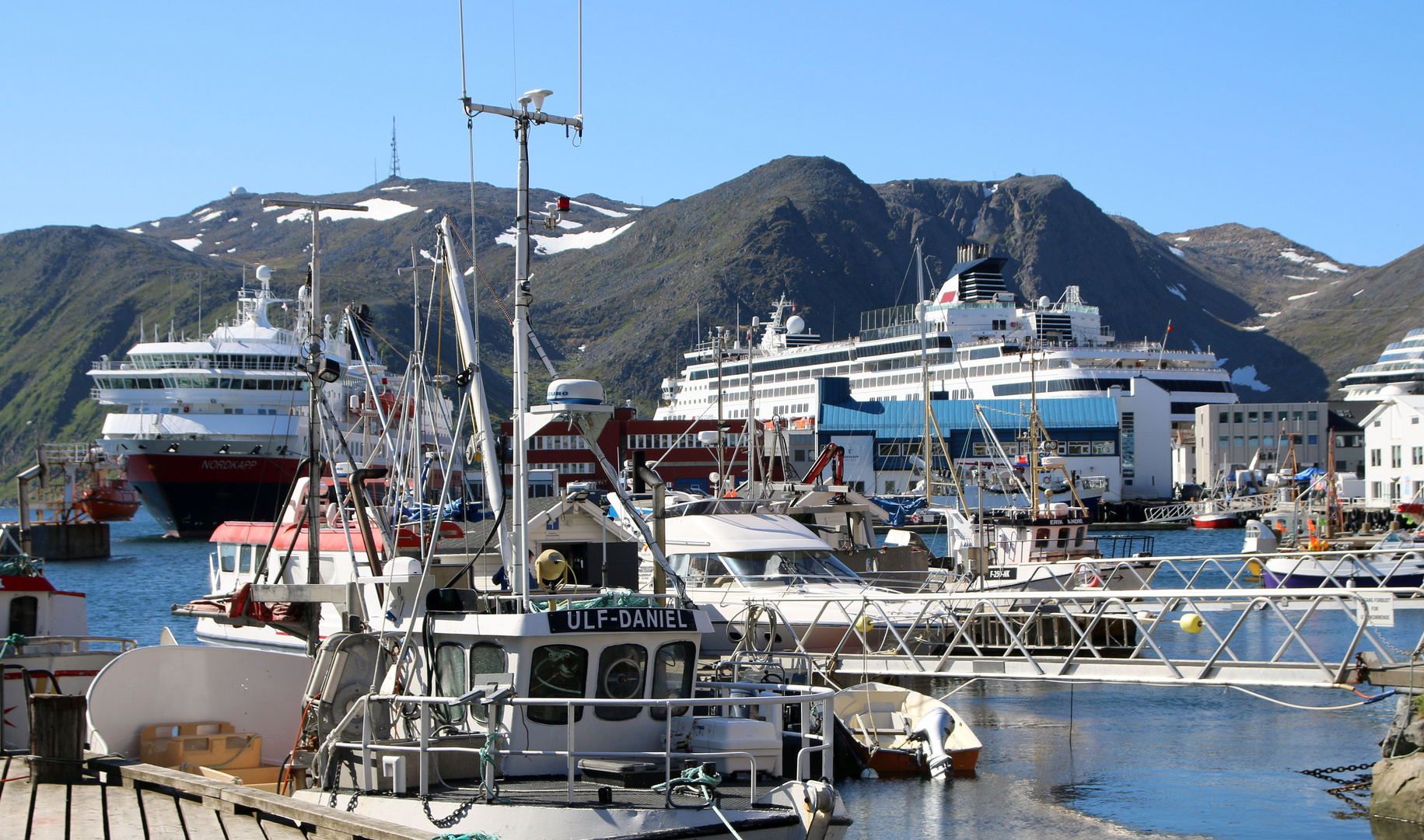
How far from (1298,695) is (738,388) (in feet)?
401

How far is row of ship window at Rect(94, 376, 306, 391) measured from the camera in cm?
8850

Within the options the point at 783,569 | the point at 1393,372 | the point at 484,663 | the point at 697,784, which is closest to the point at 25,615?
the point at 484,663

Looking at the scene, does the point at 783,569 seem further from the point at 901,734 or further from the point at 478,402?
the point at 478,402

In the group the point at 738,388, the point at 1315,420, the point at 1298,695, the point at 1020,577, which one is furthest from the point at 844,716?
the point at 738,388

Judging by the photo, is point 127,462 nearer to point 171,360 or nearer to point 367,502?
point 171,360

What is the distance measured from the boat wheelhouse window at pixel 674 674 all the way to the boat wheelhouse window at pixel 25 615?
13.2 meters

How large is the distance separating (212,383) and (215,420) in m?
4.05

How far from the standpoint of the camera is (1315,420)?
12356 centimetres

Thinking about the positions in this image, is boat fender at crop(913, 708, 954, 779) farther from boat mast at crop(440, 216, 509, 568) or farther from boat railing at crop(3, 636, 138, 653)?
boat railing at crop(3, 636, 138, 653)

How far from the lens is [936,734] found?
21.8 metres

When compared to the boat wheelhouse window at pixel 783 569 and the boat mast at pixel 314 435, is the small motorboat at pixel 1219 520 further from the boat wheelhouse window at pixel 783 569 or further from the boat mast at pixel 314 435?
the boat mast at pixel 314 435

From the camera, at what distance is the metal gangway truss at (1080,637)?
18.9 metres

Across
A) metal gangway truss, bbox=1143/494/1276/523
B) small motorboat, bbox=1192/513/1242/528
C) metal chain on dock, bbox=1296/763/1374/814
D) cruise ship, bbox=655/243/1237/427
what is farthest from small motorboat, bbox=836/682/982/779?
cruise ship, bbox=655/243/1237/427

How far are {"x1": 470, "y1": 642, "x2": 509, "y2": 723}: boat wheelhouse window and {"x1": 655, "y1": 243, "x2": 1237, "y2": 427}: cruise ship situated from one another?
106m
